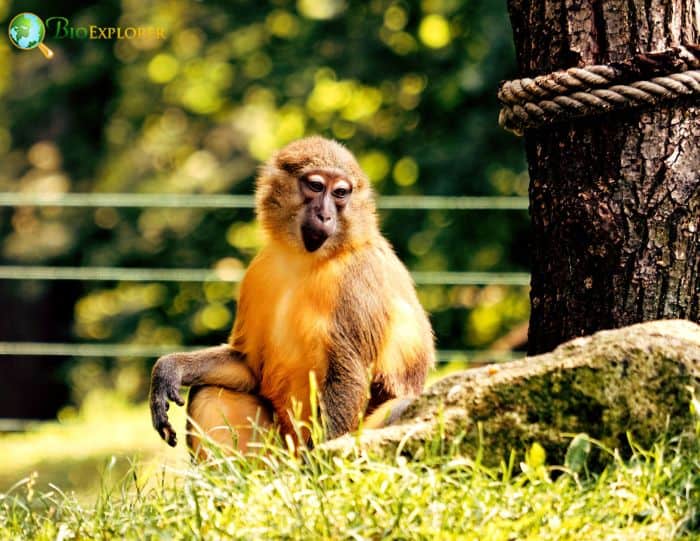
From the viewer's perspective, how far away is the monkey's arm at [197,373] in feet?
17.1

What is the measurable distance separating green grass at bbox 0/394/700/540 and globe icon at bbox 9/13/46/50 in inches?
194

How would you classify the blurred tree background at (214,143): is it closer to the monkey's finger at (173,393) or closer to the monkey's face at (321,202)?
the monkey's face at (321,202)

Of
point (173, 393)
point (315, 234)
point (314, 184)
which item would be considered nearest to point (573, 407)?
point (315, 234)

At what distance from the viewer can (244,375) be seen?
5.41 m

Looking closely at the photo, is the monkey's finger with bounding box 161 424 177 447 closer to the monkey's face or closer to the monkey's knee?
the monkey's knee

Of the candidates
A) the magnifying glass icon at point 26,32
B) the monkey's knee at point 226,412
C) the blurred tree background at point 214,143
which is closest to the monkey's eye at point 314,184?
the monkey's knee at point 226,412

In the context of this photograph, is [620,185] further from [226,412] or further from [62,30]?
[62,30]

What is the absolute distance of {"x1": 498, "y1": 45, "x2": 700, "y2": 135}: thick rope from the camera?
14.5ft

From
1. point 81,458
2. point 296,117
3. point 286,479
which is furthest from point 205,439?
point 296,117

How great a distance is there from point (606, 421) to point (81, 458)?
4.84 m

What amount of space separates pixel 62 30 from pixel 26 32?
2.77 meters

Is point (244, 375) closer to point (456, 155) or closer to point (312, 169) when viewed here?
point (312, 169)

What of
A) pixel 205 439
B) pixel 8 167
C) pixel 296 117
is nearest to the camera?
pixel 205 439

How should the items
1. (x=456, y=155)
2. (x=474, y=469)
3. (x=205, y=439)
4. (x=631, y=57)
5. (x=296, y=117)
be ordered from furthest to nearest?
(x=296, y=117) < (x=456, y=155) < (x=631, y=57) < (x=205, y=439) < (x=474, y=469)
